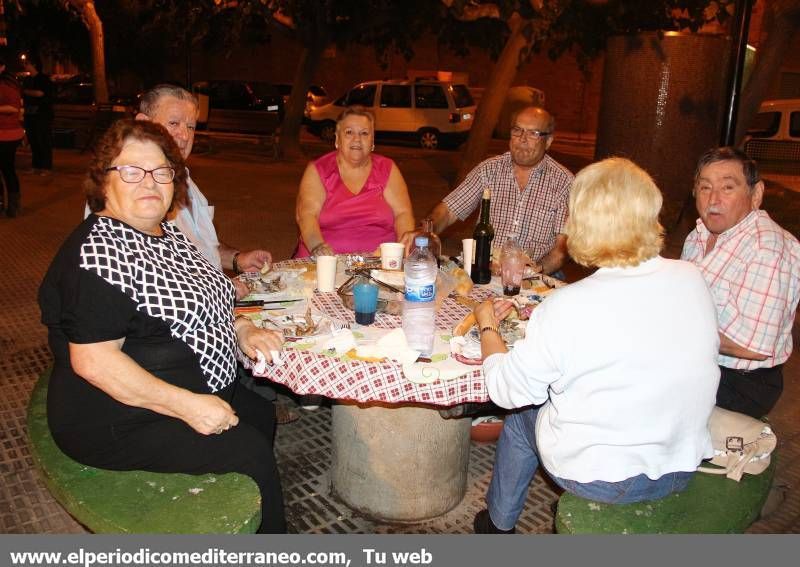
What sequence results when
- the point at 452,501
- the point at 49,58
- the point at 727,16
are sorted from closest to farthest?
the point at 452,501, the point at 727,16, the point at 49,58

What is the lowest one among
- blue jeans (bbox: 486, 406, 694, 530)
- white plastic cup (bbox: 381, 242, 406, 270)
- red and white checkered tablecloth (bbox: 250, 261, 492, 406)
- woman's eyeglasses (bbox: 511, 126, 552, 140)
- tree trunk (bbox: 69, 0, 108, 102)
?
blue jeans (bbox: 486, 406, 694, 530)

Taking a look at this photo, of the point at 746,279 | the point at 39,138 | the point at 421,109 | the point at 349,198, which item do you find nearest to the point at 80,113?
the point at 39,138

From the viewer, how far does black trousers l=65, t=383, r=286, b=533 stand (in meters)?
2.34

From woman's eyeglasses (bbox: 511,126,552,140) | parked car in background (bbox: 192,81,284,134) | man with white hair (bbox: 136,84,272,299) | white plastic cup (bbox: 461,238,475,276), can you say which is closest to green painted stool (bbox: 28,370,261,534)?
man with white hair (bbox: 136,84,272,299)

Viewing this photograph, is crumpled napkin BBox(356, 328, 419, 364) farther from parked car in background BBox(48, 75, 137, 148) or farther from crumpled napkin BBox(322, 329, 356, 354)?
parked car in background BBox(48, 75, 137, 148)

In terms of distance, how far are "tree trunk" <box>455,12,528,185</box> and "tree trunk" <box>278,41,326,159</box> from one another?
5530 mm

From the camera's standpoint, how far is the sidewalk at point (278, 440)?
3.18 metres

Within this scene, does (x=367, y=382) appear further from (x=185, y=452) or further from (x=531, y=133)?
(x=531, y=133)

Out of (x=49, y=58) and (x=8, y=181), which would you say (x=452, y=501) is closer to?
(x=8, y=181)

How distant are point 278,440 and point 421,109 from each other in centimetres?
1573

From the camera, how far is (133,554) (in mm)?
2102

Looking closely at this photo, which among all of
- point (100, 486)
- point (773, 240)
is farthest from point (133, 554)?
point (773, 240)

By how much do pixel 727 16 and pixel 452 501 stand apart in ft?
25.4

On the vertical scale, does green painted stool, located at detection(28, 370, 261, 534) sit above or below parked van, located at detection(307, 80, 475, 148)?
below
